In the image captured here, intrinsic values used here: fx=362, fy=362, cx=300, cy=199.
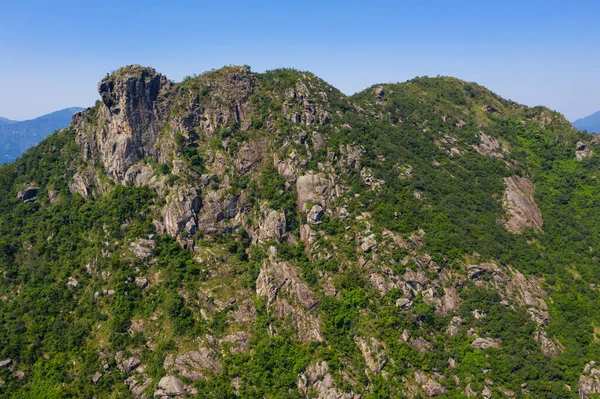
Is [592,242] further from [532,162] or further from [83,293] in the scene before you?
[83,293]

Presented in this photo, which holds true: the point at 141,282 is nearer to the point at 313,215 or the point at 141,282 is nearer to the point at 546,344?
the point at 313,215

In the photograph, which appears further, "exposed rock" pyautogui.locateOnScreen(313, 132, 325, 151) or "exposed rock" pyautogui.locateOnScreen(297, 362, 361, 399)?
"exposed rock" pyautogui.locateOnScreen(313, 132, 325, 151)

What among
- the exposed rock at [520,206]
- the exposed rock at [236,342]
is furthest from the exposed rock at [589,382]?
the exposed rock at [236,342]

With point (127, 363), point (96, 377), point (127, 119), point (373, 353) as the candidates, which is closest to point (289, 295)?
point (373, 353)

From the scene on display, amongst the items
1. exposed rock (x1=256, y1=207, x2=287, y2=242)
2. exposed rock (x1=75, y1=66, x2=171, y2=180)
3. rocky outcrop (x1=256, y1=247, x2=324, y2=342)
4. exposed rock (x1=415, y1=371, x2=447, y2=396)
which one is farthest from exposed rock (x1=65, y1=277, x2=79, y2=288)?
exposed rock (x1=415, y1=371, x2=447, y2=396)

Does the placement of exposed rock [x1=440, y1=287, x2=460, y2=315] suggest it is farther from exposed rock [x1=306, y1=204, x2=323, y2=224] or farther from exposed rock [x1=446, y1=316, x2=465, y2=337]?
exposed rock [x1=306, y1=204, x2=323, y2=224]

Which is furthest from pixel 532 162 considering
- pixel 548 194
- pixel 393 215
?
pixel 393 215
